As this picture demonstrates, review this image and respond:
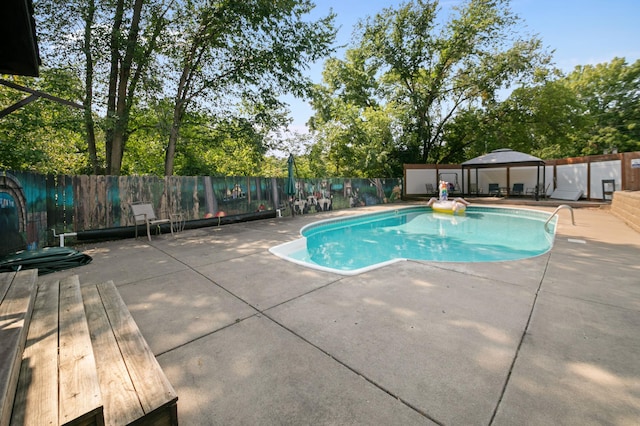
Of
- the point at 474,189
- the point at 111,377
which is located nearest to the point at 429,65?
the point at 474,189

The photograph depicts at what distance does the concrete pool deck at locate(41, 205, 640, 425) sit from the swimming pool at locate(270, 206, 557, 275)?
109 centimetres

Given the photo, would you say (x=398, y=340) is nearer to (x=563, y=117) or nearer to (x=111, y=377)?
(x=111, y=377)

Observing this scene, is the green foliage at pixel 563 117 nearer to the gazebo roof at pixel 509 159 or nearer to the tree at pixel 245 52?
the gazebo roof at pixel 509 159

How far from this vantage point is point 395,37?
19.0 m

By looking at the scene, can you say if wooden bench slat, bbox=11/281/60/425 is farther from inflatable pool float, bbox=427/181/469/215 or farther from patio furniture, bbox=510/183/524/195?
patio furniture, bbox=510/183/524/195

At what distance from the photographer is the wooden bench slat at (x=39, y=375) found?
3.50 feet

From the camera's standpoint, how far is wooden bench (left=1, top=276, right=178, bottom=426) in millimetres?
1104

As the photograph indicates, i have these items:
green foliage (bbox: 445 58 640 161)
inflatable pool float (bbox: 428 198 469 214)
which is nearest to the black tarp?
inflatable pool float (bbox: 428 198 469 214)

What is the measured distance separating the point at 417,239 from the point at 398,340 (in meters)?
6.19

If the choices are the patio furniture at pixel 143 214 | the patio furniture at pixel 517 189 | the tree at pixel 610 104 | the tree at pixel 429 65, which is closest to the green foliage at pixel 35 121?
the patio furniture at pixel 143 214

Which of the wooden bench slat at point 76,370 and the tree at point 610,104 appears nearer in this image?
the wooden bench slat at point 76,370

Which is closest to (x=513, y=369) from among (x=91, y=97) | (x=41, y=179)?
(x=41, y=179)

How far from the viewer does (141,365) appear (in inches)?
58.7

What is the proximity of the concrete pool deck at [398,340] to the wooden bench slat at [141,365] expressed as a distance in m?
0.25
